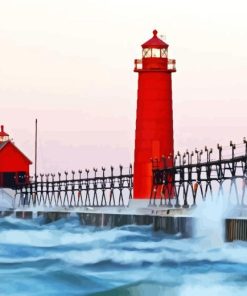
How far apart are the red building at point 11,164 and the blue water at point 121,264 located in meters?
31.4

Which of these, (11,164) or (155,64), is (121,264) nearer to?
(155,64)

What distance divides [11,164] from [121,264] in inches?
2060

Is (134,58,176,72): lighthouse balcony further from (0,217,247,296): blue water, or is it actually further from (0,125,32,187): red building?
(0,125,32,187): red building

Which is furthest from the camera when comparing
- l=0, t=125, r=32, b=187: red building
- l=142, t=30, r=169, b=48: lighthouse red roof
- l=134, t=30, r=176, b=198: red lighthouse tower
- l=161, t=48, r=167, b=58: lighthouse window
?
l=0, t=125, r=32, b=187: red building

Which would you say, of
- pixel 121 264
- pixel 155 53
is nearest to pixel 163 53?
pixel 155 53

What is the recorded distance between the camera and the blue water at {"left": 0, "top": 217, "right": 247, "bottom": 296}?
1388 inches

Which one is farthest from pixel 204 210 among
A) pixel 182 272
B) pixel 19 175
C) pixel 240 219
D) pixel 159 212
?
pixel 19 175

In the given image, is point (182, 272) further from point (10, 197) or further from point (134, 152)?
point (10, 197)

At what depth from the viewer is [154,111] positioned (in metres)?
62.8

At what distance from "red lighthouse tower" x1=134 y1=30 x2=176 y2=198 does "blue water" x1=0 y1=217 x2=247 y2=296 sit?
13.5ft

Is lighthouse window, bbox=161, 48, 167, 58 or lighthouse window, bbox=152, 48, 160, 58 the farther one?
lighthouse window, bbox=161, 48, 167, 58

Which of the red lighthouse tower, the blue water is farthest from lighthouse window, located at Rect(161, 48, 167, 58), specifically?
the blue water

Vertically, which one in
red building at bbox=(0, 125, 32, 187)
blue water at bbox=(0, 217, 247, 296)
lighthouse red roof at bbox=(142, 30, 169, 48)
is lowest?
blue water at bbox=(0, 217, 247, 296)

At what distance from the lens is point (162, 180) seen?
65812 mm
